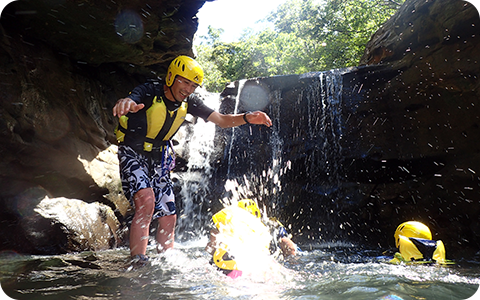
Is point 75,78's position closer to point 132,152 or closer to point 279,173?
point 132,152

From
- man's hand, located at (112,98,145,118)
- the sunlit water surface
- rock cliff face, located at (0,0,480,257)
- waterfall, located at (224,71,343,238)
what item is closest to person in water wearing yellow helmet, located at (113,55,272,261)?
man's hand, located at (112,98,145,118)

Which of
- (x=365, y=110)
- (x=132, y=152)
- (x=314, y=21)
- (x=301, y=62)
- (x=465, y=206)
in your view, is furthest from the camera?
(x=301, y=62)

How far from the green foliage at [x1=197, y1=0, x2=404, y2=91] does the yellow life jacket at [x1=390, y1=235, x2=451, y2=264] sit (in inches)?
492

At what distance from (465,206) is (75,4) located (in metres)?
8.16

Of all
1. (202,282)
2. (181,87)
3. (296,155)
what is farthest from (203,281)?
(296,155)

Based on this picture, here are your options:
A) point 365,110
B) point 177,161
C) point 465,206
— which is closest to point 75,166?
point 177,161

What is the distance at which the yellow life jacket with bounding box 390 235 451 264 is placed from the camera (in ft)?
12.7

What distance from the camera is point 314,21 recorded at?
17422mm

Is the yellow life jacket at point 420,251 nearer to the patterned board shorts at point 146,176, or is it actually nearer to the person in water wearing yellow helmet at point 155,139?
the person in water wearing yellow helmet at point 155,139

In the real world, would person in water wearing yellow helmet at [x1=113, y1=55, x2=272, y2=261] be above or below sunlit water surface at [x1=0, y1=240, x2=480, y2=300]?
above

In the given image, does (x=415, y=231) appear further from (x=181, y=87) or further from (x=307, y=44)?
(x=307, y=44)

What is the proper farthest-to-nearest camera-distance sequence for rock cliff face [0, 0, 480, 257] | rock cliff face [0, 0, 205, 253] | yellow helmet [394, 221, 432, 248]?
rock cliff face [0, 0, 480, 257], rock cliff face [0, 0, 205, 253], yellow helmet [394, 221, 432, 248]

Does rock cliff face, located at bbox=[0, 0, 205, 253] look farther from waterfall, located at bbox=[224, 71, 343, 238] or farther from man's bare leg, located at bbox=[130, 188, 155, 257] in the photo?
waterfall, located at bbox=[224, 71, 343, 238]

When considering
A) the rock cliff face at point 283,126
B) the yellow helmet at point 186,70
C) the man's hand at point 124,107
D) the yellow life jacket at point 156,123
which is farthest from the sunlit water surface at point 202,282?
the yellow helmet at point 186,70
